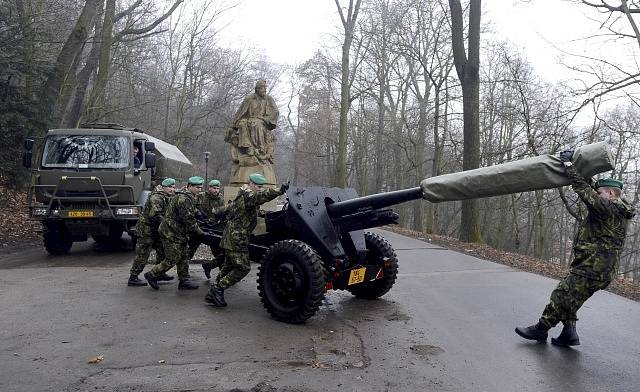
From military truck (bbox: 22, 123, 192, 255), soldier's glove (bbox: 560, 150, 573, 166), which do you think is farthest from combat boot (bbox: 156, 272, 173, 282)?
soldier's glove (bbox: 560, 150, 573, 166)

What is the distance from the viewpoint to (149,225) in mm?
7941

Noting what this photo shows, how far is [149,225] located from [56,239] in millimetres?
4432

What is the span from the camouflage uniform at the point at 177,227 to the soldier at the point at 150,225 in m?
0.39

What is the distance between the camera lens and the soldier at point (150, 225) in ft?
25.8

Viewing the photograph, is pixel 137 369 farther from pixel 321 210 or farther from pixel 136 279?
pixel 136 279

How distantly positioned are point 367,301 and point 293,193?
6.74ft

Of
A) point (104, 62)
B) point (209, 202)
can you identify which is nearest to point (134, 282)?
point (209, 202)

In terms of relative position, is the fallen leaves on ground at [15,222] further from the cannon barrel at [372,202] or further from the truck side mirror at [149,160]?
the cannon barrel at [372,202]

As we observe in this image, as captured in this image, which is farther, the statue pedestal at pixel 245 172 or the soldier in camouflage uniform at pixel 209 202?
the statue pedestal at pixel 245 172

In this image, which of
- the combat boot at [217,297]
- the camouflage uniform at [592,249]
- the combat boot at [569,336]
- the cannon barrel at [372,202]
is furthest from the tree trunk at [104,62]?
the combat boot at [569,336]

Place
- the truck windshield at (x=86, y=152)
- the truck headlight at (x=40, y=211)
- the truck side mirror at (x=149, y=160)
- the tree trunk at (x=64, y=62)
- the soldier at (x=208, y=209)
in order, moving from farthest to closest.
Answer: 1. the tree trunk at (x=64, y=62)
2. the truck side mirror at (x=149, y=160)
3. the truck windshield at (x=86, y=152)
4. the truck headlight at (x=40, y=211)
5. the soldier at (x=208, y=209)

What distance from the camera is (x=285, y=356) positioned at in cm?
481

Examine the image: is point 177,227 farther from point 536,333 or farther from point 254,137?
point 254,137

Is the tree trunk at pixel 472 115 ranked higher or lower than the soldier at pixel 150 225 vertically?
higher
